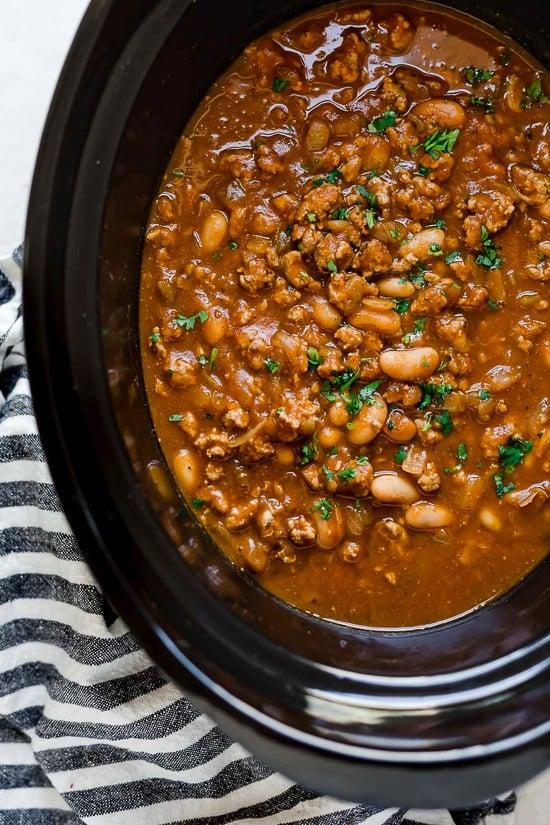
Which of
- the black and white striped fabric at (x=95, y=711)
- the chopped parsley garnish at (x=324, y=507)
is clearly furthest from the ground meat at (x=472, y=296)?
the black and white striped fabric at (x=95, y=711)

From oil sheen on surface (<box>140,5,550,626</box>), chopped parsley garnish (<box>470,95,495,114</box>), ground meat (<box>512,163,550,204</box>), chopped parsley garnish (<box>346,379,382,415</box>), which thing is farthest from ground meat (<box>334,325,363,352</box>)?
chopped parsley garnish (<box>470,95,495,114</box>)

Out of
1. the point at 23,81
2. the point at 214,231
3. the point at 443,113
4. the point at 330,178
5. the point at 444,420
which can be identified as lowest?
the point at 444,420

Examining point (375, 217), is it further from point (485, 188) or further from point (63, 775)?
point (63, 775)

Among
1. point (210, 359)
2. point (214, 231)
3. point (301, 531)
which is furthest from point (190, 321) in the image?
point (301, 531)

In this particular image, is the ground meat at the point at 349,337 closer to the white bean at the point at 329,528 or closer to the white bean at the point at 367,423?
the white bean at the point at 367,423

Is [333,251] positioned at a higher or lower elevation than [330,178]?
lower

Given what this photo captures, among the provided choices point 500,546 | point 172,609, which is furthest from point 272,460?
point 500,546

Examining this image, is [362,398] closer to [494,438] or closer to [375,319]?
[375,319]
